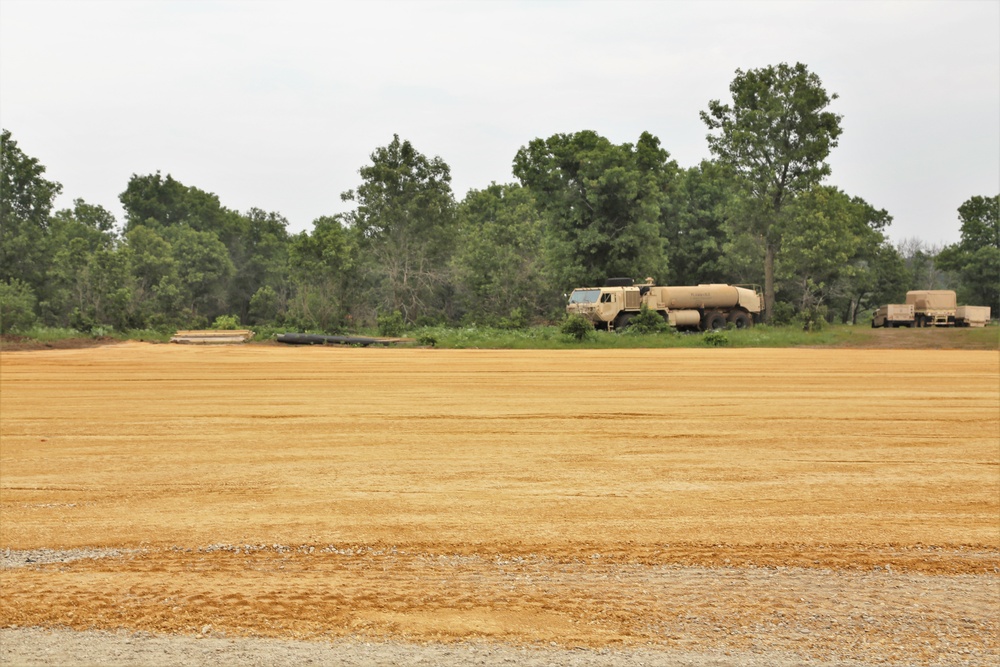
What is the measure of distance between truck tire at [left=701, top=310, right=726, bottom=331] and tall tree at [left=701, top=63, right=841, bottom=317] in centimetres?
509

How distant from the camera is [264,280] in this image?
6062 centimetres

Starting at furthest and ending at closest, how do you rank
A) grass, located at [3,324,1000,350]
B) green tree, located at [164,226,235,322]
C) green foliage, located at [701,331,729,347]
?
1. green tree, located at [164,226,235,322]
2. green foliage, located at [701,331,729,347]
3. grass, located at [3,324,1000,350]

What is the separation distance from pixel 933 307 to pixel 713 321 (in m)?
10.8

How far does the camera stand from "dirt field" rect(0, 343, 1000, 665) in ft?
16.8

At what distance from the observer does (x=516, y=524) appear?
23.5 feet

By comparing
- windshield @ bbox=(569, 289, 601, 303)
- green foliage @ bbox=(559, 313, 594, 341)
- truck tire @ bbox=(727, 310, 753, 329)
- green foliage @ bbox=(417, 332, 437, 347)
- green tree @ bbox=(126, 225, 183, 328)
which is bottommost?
green foliage @ bbox=(417, 332, 437, 347)

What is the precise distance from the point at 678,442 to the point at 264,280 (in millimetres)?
53664

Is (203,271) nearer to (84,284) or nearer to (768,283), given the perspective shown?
(84,284)

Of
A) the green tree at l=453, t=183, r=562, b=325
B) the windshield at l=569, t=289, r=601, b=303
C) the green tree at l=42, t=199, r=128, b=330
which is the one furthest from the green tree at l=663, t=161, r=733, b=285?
the green tree at l=42, t=199, r=128, b=330

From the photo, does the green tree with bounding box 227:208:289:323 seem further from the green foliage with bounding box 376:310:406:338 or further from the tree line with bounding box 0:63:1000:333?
the green foliage with bounding box 376:310:406:338

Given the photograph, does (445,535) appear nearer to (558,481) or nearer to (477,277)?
(558,481)

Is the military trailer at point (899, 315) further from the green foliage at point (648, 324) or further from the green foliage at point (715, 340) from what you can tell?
the green foliage at point (715, 340)

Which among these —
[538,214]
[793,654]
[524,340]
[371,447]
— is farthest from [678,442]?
[538,214]

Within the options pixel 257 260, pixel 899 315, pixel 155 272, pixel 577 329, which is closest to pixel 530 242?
pixel 577 329
